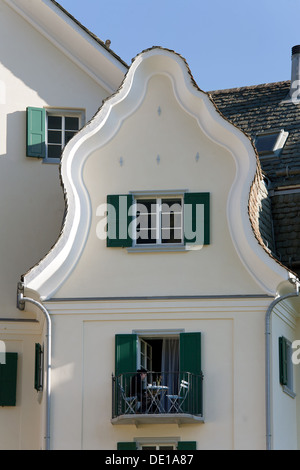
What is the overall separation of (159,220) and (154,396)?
12.8 feet

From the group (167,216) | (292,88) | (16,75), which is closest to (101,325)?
(167,216)

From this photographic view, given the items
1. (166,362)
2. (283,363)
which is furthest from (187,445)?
(283,363)

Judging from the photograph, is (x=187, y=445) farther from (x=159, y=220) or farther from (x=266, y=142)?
(x=266, y=142)

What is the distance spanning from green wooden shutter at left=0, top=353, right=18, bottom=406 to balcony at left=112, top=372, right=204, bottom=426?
3307mm

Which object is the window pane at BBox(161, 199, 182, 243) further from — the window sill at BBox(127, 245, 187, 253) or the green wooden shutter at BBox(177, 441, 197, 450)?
the green wooden shutter at BBox(177, 441, 197, 450)

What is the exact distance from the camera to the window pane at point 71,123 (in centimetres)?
3478

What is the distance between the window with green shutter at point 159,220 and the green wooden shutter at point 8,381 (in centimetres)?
385

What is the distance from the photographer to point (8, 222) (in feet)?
111

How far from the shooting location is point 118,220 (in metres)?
31.4

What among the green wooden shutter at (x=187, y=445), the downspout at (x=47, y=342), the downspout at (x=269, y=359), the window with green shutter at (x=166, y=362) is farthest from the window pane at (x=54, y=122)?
the green wooden shutter at (x=187, y=445)

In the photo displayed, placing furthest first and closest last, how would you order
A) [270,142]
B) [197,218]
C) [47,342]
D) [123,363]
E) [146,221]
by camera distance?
[270,142], [146,221], [197,218], [47,342], [123,363]

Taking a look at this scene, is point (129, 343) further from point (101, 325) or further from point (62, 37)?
point (62, 37)

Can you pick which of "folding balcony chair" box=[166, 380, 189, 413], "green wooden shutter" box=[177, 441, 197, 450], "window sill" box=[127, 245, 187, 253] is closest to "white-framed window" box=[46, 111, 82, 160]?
"window sill" box=[127, 245, 187, 253]
